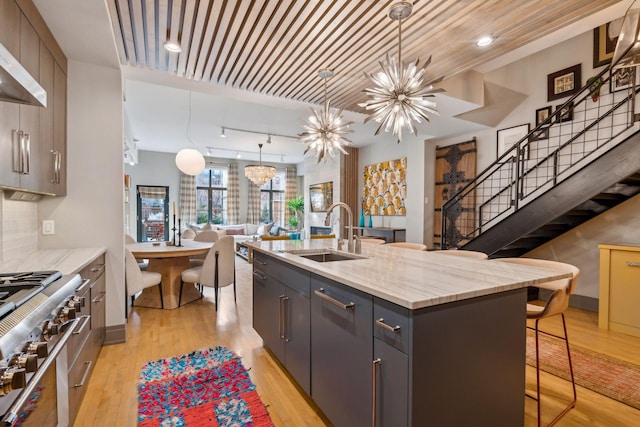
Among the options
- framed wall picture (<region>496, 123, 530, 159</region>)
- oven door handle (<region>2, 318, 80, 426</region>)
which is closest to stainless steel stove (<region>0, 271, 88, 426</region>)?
oven door handle (<region>2, 318, 80, 426</region>)

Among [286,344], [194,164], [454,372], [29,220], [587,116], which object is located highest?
[587,116]

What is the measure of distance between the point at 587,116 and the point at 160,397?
566 cm

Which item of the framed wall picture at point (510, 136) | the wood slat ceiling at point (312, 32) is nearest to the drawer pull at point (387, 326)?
the wood slat ceiling at point (312, 32)

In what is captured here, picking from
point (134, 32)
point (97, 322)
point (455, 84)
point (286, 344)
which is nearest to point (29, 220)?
point (97, 322)

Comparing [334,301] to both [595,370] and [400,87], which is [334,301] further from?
[595,370]

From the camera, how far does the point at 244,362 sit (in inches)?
98.8

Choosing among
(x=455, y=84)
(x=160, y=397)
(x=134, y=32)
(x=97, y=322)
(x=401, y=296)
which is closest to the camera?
(x=401, y=296)

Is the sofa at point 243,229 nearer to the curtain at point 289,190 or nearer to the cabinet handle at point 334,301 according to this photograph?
A: the curtain at point 289,190

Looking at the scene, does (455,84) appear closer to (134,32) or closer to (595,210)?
(595,210)

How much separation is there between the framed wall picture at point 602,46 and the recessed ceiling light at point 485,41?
88.1 inches

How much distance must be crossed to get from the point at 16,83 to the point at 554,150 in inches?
214

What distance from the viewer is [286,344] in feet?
7.12

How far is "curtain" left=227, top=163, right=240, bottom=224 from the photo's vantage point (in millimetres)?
10422

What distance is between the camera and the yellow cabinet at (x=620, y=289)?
10.0 ft
